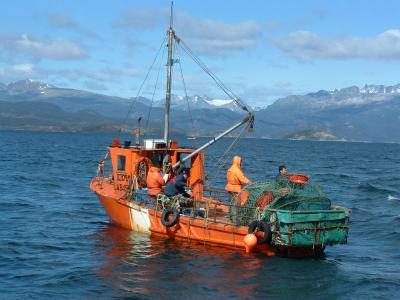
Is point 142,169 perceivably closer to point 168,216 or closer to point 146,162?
point 146,162

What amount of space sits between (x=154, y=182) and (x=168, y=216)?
1.99m

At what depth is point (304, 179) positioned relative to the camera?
21672 mm

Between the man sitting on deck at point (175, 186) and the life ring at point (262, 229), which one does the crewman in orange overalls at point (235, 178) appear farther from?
the life ring at point (262, 229)

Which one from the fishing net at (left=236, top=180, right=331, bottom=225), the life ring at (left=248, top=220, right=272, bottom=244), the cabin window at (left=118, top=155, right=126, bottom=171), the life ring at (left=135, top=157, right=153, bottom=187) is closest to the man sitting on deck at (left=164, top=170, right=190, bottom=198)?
the life ring at (left=135, top=157, right=153, bottom=187)

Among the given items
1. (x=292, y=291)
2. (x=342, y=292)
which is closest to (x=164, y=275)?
(x=292, y=291)

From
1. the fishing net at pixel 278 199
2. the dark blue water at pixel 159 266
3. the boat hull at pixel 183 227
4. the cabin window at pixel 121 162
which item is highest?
the cabin window at pixel 121 162

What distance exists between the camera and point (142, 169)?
25547 millimetres

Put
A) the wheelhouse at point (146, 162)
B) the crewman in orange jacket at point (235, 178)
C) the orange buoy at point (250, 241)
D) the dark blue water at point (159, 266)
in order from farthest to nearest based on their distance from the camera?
the wheelhouse at point (146, 162)
the crewman in orange jacket at point (235, 178)
the orange buoy at point (250, 241)
the dark blue water at point (159, 266)

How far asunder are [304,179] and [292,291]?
5.05 meters

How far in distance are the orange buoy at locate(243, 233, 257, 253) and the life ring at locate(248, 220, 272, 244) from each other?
0.22 meters

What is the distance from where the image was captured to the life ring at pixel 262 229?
1942 cm

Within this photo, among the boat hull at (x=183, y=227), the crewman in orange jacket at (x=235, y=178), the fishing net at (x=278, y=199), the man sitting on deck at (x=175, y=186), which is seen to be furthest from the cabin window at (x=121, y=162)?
the fishing net at (x=278, y=199)

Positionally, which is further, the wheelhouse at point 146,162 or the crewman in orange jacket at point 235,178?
the wheelhouse at point 146,162

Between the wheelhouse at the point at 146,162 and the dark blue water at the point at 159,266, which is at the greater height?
the wheelhouse at the point at 146,162
